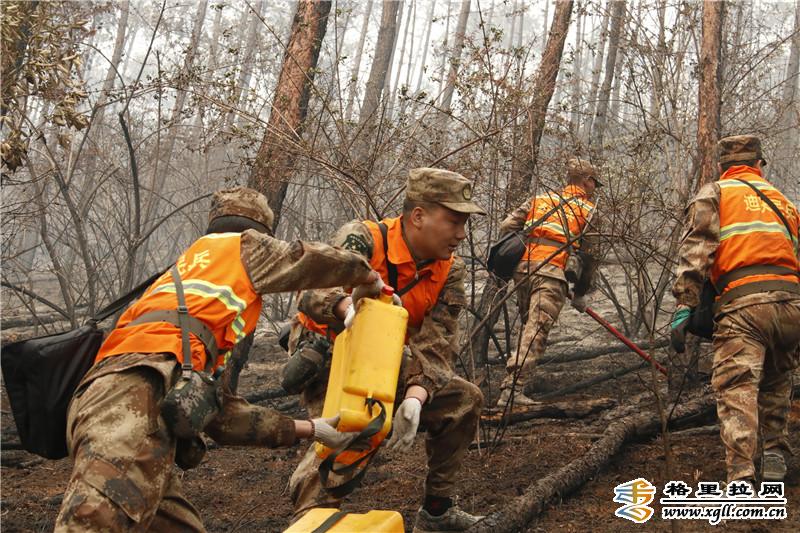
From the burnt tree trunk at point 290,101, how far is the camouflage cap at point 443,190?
9.13 ft

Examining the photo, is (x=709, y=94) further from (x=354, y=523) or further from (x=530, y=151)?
(x=354, y=523)

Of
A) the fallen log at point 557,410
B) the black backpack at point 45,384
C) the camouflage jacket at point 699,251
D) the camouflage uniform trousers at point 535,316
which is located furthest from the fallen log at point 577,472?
the black backpack at point 45,384

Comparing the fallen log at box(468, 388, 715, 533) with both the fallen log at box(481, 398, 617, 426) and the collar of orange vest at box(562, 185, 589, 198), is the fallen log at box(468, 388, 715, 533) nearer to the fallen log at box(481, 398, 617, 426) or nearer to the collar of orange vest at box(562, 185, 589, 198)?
the fallen log at box(481, 398, 617, 426)

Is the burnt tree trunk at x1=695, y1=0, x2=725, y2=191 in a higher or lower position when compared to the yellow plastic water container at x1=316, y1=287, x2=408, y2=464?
higher

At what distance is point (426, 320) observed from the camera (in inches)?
150

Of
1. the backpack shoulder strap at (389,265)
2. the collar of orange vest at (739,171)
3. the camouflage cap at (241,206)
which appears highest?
the collar of orange vest at (739,171)

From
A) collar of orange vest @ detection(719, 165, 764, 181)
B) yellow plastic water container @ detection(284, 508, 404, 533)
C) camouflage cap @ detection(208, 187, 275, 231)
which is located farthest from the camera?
collar of orange vest @ detection(719, 165, 764, 181)

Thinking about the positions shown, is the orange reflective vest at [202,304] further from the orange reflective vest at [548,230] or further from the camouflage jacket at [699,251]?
the orange reflective vest at [548,230]

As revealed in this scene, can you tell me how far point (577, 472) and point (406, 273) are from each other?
5.16 feet

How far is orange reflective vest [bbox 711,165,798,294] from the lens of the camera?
4.35 meters

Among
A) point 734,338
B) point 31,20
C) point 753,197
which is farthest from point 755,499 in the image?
point 31,20

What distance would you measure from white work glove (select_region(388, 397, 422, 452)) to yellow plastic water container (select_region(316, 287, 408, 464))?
168 mm

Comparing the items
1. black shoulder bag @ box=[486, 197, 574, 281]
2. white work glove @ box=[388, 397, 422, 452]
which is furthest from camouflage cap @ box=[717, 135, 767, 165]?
white work glove @ box=[388, 397, 422, 452]

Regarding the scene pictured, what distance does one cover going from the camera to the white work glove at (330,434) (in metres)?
2.84
